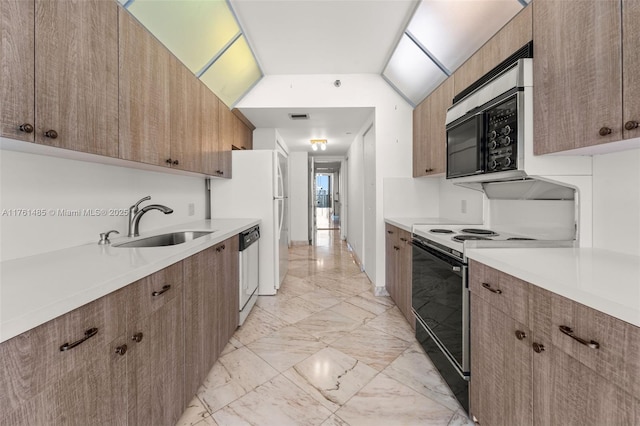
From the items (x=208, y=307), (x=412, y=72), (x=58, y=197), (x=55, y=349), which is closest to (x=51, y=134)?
(x=58, y=197)

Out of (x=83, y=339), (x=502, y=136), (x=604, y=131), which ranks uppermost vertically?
(x=502, y=136)

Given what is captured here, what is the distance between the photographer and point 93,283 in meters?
0.85

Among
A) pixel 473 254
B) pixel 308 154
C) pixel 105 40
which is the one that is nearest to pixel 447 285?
pixel 473 254

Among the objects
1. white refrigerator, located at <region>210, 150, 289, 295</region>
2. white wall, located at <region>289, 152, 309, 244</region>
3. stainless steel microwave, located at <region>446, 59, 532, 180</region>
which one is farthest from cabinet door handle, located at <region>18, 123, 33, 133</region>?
white wall, located at <region>289, 152, 309, 244</region>

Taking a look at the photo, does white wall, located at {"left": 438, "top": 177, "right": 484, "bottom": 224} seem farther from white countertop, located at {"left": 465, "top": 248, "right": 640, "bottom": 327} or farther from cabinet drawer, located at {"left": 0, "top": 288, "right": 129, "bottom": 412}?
cabinet drawer, located at {"left": 0, "top": 288, "right": 129, "bottom": 412}

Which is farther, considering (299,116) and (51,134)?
(299,116)

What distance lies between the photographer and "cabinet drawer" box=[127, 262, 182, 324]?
1029 millimetres

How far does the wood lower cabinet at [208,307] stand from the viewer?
1.49 metres

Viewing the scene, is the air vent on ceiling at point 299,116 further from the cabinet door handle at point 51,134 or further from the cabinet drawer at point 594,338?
the cabinet drawer at point 594,338

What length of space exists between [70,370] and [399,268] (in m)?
2.46

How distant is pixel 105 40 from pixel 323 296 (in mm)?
2843

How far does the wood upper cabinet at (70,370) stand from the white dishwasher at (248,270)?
1.51 meters

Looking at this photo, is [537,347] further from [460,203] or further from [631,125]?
[460,203]

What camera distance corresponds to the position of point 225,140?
3.12m
